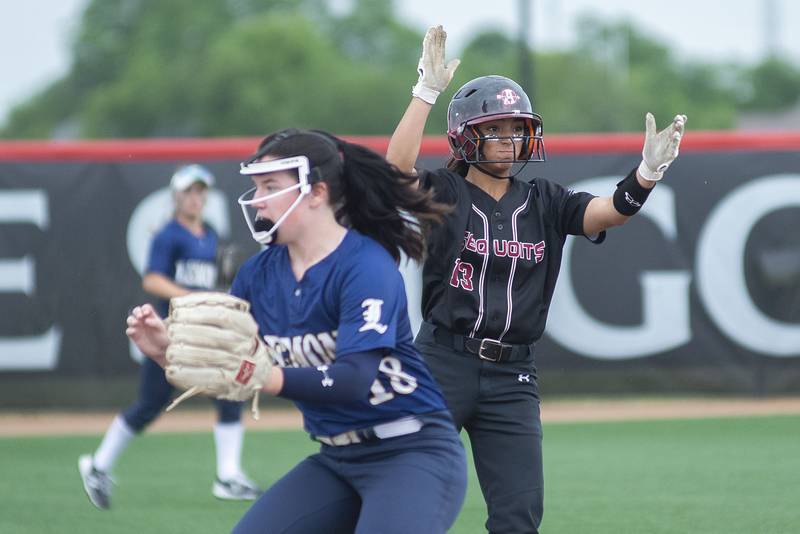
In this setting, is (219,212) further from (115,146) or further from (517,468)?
(517,468)

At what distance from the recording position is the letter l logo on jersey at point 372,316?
3801 mm

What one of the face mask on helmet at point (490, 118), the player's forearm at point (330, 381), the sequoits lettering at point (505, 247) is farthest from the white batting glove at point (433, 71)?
the player's forearm at point (330, 381)

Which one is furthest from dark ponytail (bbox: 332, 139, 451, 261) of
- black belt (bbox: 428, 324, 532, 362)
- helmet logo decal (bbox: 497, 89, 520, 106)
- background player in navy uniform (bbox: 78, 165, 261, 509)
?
background player in navy uniform (bbox: 78, 165, 261, 509)

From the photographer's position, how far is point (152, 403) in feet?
25.7

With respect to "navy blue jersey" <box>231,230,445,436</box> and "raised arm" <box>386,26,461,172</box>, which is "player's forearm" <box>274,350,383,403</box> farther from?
"raised arm" <box>386,26,461,172</box>

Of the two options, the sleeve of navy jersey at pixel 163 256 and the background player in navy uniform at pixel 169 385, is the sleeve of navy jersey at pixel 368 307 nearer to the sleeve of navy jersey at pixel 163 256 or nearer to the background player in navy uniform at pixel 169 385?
the background player in navy uniform at pixel 169 385

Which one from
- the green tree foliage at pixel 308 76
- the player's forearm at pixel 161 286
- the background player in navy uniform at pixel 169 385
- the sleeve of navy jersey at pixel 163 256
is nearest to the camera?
the background player in navy uniform at pixel 169 385

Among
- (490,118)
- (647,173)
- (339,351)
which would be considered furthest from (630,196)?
(339,351)

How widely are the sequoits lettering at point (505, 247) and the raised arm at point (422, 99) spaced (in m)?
0.37

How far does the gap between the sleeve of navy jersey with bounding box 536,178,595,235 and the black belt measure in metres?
0.52

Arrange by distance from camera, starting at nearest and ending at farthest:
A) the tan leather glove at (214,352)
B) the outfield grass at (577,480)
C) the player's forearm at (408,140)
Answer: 1. the tan leather glove at (214,352)
2. the player's forearm at (408,140)
3. the outfield grass at (577,480)

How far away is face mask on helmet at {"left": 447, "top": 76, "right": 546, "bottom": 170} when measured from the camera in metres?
5.06

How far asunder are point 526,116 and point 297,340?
162cm

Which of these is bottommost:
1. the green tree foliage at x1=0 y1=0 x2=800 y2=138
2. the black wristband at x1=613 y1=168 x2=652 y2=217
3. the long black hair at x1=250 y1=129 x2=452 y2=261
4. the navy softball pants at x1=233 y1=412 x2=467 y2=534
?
the green tree foliage at x1=0 y1=0 x2=800 y2=138
